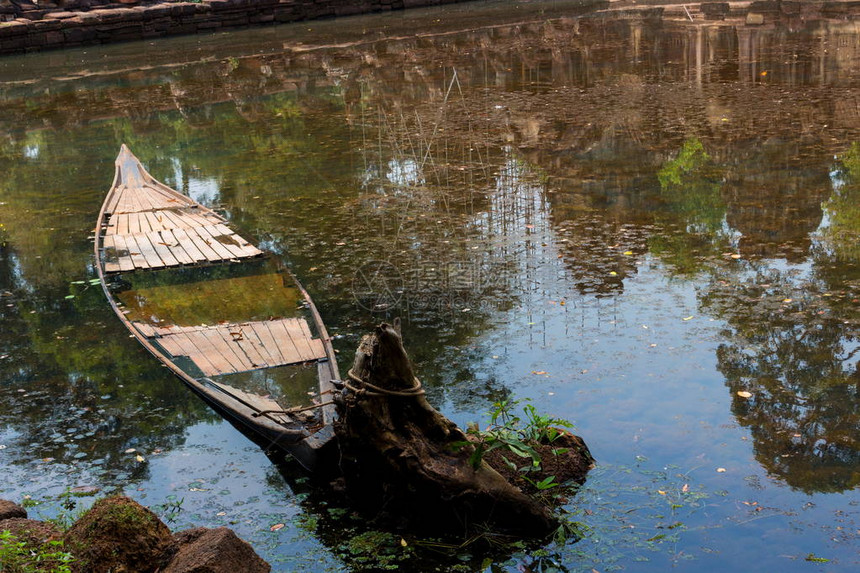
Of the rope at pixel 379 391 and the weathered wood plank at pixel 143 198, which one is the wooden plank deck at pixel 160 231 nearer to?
the weathered wood plank at pixel 143 198

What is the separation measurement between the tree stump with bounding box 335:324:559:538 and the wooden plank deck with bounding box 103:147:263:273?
384 cm

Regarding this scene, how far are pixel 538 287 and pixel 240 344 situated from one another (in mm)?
2252

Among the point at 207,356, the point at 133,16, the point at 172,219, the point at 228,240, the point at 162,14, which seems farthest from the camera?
the point at 162,14

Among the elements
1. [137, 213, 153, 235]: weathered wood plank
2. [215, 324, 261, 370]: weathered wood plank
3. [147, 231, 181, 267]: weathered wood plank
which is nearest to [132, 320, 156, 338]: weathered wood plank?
[215, 324, 261, 370]: weathered wood plank

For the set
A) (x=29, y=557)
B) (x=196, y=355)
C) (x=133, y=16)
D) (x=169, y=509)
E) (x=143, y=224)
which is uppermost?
(x=133, y=16)

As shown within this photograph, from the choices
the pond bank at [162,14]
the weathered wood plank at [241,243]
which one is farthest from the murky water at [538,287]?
the pond bank at [162,14]

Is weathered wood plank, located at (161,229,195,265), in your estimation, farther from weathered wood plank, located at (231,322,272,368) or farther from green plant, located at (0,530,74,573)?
green plant, located at (0,530,74,573)

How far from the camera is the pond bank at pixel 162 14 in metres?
24.3

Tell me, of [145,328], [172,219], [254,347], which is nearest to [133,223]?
[172,219]

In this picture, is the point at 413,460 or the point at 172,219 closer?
the point at 413,460

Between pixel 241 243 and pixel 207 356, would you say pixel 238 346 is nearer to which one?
pixel 207 356

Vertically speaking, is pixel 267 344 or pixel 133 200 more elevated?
pixel 133 200

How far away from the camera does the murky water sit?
14.4ft

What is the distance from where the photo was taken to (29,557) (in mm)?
3316
